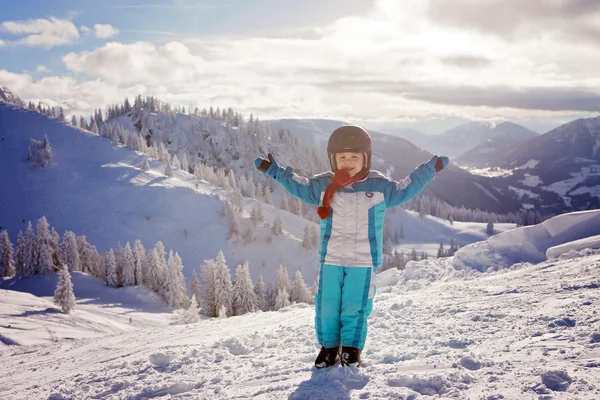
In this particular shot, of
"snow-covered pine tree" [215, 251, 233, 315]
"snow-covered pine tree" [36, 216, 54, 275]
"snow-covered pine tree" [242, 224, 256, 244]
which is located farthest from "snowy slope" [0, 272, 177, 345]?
"snow-covered pine tree" [242, 224, 256, 244]

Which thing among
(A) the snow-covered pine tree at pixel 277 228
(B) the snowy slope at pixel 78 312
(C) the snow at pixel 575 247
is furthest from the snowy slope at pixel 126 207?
(C) the snow at pixel 575 247

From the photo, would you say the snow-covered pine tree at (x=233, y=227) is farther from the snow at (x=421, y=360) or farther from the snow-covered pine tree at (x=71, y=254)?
the snow at (x=421, y=360)

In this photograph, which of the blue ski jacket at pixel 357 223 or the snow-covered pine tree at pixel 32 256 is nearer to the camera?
the blue ski jacket at pixel 357 223

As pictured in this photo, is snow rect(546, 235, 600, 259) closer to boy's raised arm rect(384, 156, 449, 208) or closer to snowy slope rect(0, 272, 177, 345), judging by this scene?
boy's raised arm rect(384, 156, 449, 208)

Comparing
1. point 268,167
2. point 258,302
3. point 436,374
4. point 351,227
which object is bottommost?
point 258,302

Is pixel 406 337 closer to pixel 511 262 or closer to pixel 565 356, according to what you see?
pixel 565 356

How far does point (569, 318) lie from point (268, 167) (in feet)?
17.3

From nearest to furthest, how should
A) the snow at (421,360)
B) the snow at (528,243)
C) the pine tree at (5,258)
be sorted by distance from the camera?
the snow at (421,360)
the snow at (528,243)
the pine tree at (5,258)

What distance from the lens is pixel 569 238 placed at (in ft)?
44.5

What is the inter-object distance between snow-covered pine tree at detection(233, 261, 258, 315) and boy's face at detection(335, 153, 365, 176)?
50.0 meters

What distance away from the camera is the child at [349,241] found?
5582mm

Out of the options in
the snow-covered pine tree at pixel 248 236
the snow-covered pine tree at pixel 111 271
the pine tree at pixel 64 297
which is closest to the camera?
the pine tree at pixel 64 297

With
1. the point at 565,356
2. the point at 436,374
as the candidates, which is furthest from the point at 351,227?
the point at 565,356

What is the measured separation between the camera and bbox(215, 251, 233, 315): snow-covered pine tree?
181 ft
